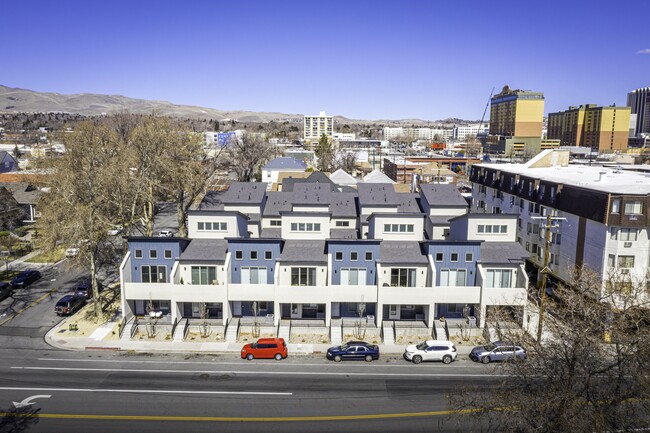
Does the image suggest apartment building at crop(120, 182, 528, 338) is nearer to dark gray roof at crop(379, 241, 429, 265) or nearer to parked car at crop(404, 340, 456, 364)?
dark gray roof at crop(379, 241, 429, 265)

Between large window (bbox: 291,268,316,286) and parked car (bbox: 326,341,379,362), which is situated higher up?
large window (bbox: 291,268,316,286)

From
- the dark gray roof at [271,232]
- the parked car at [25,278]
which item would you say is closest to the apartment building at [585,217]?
the dark gray roof at [271,232]

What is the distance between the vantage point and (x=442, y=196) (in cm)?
5088

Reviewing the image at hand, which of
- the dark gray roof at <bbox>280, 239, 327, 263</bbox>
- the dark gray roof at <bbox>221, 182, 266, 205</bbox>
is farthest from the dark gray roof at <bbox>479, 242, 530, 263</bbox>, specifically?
the dark gray roof at <bbox>221, 182, 266, 205</bbox>

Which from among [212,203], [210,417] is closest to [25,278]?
[212,203]

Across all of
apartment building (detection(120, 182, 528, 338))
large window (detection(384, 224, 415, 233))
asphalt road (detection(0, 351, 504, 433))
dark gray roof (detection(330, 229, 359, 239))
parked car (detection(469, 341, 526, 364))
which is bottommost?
asphalt road (detection(0, 351, 504, 433))

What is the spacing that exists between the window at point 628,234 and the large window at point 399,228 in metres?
16.9

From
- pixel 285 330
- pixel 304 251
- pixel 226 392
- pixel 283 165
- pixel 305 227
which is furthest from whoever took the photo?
pixel 283 165

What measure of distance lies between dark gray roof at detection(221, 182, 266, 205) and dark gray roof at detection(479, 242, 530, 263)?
23.1m

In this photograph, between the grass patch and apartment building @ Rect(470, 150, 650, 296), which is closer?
apartment building @ Rect(470, 150, 650, 296)

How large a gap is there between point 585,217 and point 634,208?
3852 mm

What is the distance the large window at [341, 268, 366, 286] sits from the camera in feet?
128

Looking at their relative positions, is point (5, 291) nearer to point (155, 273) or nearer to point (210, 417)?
point (155, 273)

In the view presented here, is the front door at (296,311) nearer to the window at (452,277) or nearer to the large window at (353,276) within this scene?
the large window at (353,276)
